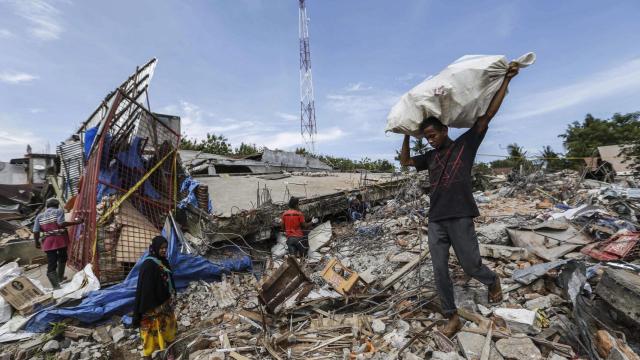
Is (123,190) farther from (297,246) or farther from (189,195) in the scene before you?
(297,246)

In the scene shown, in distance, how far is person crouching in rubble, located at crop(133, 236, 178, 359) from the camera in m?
3.31

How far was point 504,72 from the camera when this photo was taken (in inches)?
88.1

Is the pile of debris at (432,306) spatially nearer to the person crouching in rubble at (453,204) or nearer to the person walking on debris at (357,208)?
the person crouching in rubble at (453,204)

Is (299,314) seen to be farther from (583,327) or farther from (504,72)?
(504,72)

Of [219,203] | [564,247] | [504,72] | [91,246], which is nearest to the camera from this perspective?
[504,72]

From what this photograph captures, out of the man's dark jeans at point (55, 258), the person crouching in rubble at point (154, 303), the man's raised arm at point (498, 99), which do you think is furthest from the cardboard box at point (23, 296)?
the man's raised arm at point (498, 99)

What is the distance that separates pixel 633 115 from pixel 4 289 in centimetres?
2991

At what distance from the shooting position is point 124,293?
14.4 feet

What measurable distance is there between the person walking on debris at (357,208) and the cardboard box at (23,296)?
228 inches

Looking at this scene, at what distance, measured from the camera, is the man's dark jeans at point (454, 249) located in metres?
2.30

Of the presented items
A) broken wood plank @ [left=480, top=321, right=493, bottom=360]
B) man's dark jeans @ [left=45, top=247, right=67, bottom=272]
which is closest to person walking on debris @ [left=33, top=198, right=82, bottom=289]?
man's dark jeans @ [left=45, top=247, right=67, bottom=272]

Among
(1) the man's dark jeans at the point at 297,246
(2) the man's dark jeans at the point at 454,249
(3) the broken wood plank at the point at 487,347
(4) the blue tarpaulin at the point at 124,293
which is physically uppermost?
(2) the man's dark jeans at the point at 454,249

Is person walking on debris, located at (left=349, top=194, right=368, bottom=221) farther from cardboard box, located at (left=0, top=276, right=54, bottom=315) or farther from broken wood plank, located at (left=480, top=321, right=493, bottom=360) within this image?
cardboard box, located at (left=0, top=276, right=54, bottom=315)

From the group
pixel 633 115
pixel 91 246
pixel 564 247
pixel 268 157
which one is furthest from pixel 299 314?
pixel 633 115
